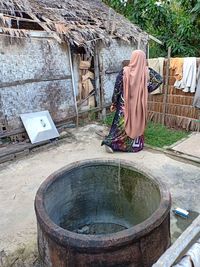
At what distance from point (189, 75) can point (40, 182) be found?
3.88 meters

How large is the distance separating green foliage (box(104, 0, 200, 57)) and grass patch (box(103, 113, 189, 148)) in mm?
3427

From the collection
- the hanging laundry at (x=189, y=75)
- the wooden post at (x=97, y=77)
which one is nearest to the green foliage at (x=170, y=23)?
the hanging laundry at (x=189, y=75)

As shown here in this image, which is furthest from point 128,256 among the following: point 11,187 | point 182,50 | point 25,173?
point 182,50

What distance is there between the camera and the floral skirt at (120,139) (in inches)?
183

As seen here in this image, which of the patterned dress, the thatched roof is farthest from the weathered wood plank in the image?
the thatched roof

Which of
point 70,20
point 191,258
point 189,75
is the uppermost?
point 70,20

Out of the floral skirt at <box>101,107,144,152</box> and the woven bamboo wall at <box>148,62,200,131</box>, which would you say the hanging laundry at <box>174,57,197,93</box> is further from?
the floral skirt at <box>101,107,144,152</box>

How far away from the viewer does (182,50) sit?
26.4 feet

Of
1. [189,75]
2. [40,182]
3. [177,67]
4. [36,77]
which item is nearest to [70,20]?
[36,77]

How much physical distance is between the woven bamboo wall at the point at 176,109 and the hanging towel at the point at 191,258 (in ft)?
16.5

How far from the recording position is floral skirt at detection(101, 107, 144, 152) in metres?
4.64

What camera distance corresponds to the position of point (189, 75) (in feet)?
18.0

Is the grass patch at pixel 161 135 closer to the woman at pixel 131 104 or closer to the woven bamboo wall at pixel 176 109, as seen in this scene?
the woven bamboo wall at pixel 176 109

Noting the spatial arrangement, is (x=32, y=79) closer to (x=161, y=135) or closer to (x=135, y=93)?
(x=135, y=93)
